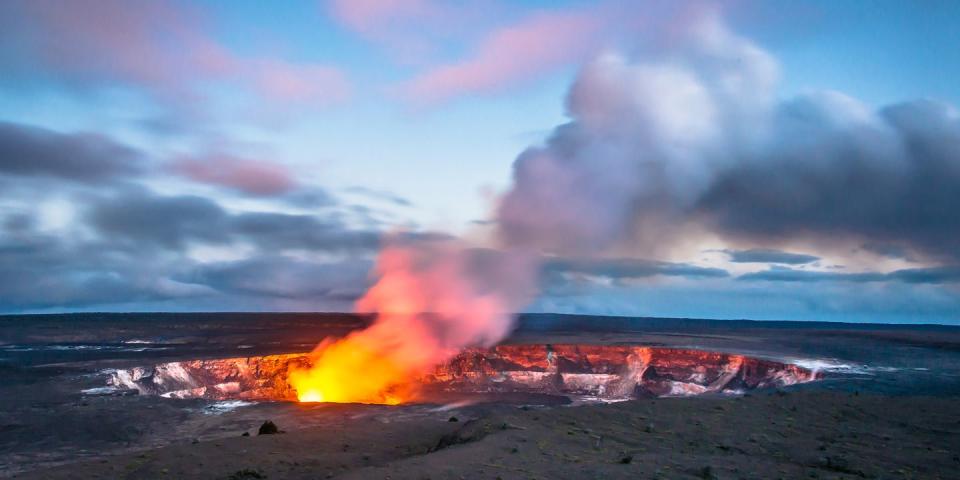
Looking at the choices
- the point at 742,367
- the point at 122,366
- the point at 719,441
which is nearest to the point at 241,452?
the point at 719,441

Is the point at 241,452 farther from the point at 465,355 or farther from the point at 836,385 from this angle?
the point at 465,355

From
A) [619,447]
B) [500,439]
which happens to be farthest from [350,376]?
[619,447]

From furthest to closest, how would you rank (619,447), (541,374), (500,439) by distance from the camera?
(541,374)
(500,439)
(619,447)

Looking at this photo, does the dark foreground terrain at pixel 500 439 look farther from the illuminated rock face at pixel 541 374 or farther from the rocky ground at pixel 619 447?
the illuminated rock face at pixel 541 374

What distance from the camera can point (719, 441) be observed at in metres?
13.0

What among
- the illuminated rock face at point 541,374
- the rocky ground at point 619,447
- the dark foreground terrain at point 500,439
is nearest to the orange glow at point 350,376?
the illuminated rock face at point 541,374

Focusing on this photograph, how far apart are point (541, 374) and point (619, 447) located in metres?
29.2

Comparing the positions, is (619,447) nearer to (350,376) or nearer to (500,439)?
(500,439)

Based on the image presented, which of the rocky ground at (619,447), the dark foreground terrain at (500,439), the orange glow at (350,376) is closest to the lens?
the rocky ground at (619,447)

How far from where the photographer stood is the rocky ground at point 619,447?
10.4m

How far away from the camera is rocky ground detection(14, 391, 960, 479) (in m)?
10.4

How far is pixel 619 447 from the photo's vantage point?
12352mm

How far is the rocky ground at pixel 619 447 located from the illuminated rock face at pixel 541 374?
1712 centimetres

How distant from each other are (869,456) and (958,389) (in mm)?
18629
